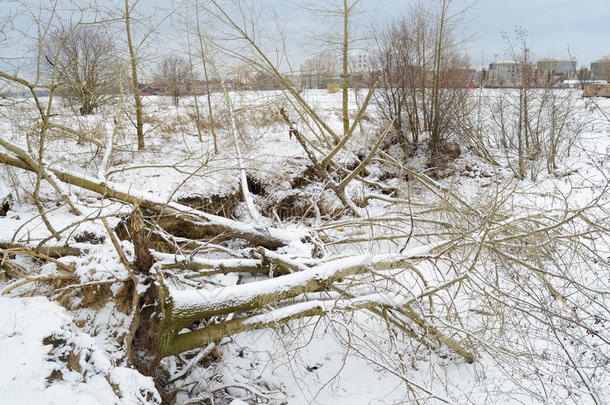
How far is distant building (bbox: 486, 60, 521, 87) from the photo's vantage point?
11.2 metres

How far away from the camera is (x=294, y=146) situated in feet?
37.5

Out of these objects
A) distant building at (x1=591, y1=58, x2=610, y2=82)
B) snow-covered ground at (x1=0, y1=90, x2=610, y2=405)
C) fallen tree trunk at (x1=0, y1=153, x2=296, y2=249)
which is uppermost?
distant building at (x1=591, y1=58, x2=610, y2=82)

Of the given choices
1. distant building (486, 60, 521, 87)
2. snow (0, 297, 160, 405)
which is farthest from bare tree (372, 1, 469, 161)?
snow (0, 297, 160, 405)

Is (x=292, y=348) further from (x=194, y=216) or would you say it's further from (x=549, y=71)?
(x=549, y=71)

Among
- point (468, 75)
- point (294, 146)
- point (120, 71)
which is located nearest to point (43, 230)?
point (120, 71)

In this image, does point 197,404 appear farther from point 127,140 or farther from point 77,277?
point 127,140

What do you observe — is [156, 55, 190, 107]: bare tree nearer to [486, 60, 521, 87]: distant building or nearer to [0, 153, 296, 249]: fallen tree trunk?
[0, 153, 296, 249]: fallen tree trunk

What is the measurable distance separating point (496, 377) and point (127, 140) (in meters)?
10.3

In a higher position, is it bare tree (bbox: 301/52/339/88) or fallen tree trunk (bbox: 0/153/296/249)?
bare tree (bbox: 301/52/339/88)

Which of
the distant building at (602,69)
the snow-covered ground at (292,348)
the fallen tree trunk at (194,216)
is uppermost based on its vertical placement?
the distant building at (602,69)

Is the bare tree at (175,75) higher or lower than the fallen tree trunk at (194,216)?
higher

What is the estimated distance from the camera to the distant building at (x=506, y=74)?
36.6ft

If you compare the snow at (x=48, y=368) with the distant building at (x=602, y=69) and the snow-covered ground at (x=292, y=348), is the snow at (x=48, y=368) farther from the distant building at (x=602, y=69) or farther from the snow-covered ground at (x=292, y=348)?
the distant building at (x=602, y=69)

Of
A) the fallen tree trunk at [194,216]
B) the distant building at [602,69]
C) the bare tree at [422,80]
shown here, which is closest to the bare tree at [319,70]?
the bare tree at [422,80]
